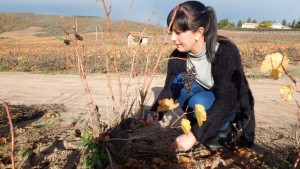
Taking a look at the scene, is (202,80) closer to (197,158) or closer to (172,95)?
(172,95)

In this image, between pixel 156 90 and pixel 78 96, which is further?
pixel 156 90

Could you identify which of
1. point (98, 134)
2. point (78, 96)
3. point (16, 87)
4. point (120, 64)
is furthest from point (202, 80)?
point (120, 64)

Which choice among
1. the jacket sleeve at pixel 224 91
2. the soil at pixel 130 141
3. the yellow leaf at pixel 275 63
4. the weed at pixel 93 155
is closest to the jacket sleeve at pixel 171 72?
the soil at pixel 130 141

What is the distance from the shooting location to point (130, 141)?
233 cm

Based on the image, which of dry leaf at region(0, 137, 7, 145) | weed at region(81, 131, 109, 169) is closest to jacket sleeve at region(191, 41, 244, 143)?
weed at region(81, 131, 109, 169)

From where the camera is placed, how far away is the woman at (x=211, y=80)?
217 centimetres

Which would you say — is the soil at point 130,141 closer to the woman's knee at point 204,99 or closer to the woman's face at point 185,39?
the woman's knee at point 204,99

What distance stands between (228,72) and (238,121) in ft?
1.41

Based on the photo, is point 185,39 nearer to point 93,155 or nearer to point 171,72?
point 171,72

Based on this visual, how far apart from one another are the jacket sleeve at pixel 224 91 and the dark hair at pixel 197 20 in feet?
0.29

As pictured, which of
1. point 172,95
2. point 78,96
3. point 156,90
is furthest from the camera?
point 156,90

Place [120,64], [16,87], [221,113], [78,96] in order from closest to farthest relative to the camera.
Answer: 1. [221,113]
2. [78,96]
3. [16,87]
4. [120,64]

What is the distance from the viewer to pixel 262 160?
7.32 ft

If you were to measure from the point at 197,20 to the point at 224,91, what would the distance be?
0.51 m
